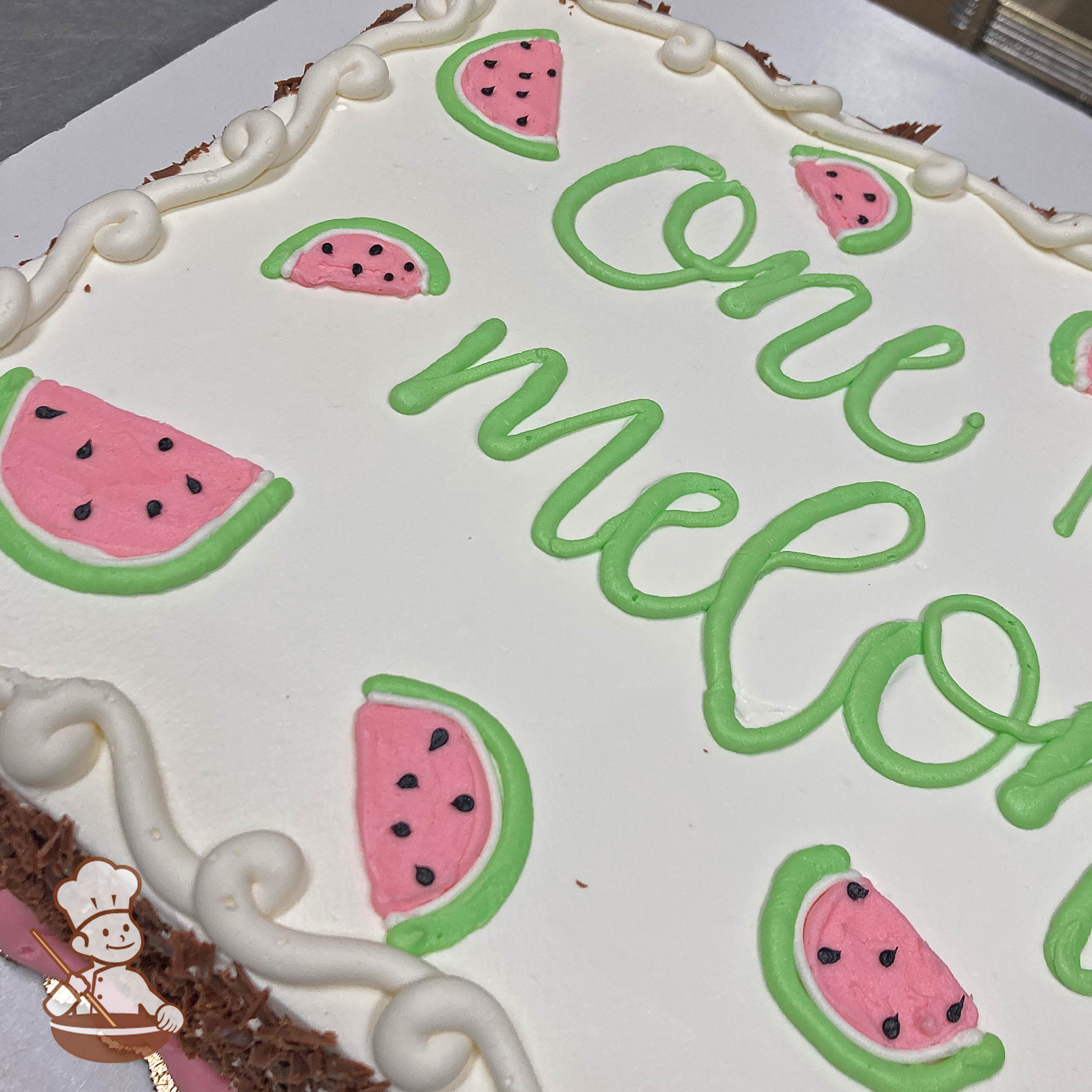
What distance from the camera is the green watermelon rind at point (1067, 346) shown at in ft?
8.22

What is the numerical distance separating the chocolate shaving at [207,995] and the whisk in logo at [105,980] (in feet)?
0.09

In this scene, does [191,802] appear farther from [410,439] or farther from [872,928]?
[872,928]

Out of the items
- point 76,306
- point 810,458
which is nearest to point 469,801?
point 810,458

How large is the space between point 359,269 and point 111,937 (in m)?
1.51

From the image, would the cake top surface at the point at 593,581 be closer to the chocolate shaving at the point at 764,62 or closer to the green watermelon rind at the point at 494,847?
the green watermelon rind at the point at 494,847

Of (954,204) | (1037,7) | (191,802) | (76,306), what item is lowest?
(191,802)

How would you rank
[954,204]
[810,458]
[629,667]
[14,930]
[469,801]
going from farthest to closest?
[954,204] → [810,458] → [14,930] → [629,667] → [469,801]

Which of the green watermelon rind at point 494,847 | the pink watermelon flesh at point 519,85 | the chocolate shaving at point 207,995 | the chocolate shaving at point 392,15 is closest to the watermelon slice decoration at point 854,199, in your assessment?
the pink watermelon flesh at point 519,85

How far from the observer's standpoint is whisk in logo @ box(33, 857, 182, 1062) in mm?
1825

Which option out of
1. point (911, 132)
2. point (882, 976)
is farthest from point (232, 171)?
point (882, 976)

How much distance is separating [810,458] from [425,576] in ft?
2.98

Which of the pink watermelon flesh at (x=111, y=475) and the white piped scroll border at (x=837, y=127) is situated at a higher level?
the white piped scroll border at (x=837, y=127)

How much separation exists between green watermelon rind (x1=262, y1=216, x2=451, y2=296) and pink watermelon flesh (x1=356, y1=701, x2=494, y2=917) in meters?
1.09

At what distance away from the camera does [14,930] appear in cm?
216
